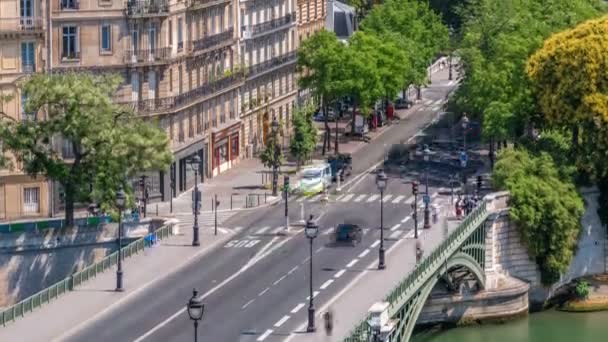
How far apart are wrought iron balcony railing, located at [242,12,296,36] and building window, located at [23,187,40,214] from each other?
32563mm

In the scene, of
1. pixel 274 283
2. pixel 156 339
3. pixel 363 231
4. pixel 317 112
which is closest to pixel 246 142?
pixel 317 112

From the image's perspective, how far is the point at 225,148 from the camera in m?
164

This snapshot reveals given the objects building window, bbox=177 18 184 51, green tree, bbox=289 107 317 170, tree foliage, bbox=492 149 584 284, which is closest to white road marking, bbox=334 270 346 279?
tree foliage, bbox=492 149 584 284

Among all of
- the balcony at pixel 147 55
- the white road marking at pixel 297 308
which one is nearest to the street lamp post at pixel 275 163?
the balcony at pixel 147 55

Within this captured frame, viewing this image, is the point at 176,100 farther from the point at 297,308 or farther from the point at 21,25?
the point at 297,308

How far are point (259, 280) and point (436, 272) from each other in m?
9.65

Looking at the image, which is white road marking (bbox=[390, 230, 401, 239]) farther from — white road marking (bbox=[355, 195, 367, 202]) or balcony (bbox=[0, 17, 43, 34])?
balcony (bbox=[0, 17, 43, 34])

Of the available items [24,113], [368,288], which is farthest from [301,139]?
[368,288]

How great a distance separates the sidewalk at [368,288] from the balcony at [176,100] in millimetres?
20897

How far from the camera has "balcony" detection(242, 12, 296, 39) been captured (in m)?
170

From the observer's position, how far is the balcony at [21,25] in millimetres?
138375

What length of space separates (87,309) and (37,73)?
25498mm

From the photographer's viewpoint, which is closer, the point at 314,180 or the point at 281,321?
the point at 281,321

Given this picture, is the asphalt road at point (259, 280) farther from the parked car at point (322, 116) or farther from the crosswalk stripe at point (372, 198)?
the parked car at point (322, 116)
